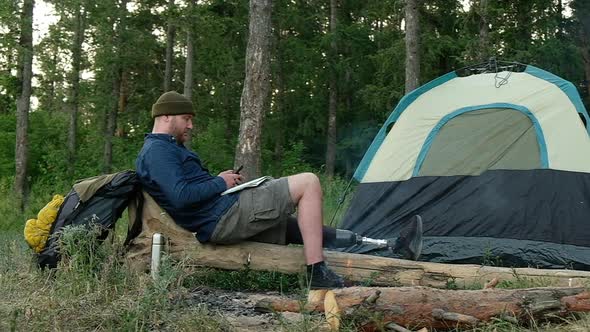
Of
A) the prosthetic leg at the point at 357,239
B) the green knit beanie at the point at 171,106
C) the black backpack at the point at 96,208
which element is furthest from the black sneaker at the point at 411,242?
the black backpack at the point at 96,208

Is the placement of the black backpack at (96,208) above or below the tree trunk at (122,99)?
below

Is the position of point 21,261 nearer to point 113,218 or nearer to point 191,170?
point 113,218

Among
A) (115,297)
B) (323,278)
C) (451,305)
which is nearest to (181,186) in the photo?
Answer: (115,297)

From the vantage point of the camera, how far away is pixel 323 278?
14.2 feet

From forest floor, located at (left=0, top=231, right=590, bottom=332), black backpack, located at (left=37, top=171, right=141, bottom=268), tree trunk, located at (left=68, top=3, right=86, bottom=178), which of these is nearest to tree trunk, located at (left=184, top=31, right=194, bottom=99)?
tree trunk, located at (left=68, top=3, right=86, bottom=178)

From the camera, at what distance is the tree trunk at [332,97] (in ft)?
75.3

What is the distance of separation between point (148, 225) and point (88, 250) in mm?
581

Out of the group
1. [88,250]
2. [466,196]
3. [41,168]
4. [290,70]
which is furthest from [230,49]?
[88,250]

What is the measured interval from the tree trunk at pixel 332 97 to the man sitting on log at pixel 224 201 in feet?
58.8

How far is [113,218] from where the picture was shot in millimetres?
4504

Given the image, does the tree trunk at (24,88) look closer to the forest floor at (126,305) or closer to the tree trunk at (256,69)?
the tree trunk at (256,69)

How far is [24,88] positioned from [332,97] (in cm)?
1181

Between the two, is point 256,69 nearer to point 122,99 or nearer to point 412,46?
point 412,46

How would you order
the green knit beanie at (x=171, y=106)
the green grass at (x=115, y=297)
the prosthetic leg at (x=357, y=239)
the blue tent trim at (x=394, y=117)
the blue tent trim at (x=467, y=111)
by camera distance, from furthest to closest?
the blue tent trim at (x=394, y=117) < the blue tent trim at (x=467, y=111) < the prosthetic leg at (x=357, y=239) < the green knit beanie at (x=171, y=106) < the green grass at (x=115, y=297)
